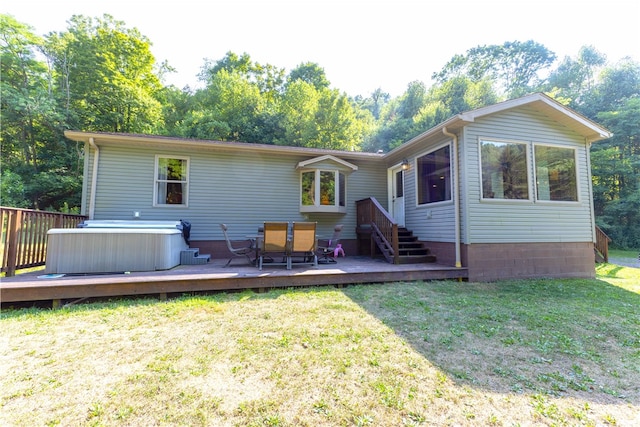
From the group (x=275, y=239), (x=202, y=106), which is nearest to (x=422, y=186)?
(x=275, y=239)

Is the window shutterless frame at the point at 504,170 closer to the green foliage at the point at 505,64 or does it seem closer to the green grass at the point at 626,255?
the green grass at the point at 626,255

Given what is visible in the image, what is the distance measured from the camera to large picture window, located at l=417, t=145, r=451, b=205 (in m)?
6.27

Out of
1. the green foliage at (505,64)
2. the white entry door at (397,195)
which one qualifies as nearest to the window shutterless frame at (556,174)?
the white entry door at (397,195)

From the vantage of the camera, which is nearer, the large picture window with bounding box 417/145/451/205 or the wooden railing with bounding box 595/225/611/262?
the large picture window with bounding box 417/145/451/205

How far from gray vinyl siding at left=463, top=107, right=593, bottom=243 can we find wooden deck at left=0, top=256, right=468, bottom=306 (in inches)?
49.0

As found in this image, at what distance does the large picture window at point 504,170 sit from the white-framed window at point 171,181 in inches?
290

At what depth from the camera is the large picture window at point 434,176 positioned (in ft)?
20.6

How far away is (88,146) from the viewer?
7.01 m

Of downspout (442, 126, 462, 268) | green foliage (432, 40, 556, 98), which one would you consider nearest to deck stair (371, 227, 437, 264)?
downspout (442, 126, 462, 268)

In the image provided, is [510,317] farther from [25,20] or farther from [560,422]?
[25,20]

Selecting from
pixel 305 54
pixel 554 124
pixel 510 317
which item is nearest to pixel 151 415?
pixel 510 317

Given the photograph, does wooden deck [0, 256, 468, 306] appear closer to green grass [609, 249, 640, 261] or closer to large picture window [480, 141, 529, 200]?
large picture window [480, 141, 529, 200]

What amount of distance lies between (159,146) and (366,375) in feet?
24.7

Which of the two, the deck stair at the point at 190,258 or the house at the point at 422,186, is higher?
the house at the point at 422,186
